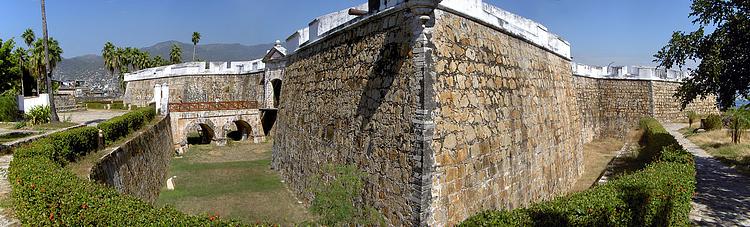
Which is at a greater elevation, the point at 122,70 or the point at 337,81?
the point at 122,70

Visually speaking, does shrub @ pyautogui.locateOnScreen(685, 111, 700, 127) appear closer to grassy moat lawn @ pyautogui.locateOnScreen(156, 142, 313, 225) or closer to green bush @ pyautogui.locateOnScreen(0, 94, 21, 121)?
grassy moat lawn @ pyautogui.locateOnScreen(156, 142, 313, 225)

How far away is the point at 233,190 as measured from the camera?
14875 mm

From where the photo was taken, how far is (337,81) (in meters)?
11.0

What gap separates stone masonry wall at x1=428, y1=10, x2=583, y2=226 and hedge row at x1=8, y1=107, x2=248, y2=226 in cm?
398

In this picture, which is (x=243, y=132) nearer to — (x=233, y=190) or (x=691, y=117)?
(x=233, y=190)

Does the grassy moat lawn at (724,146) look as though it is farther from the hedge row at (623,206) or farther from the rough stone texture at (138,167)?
the rough stone texture at (138,167)

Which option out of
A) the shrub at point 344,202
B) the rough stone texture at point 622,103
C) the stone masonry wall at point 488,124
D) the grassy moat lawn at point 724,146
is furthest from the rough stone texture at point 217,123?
the grassy moat lawn at point 724,146

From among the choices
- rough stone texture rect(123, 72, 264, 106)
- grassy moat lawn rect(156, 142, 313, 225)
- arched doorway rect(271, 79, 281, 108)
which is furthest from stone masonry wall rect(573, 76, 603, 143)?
rough stone texture rect(123, 72, 264, 106)

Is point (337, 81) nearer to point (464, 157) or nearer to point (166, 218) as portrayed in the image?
point (464, 157)

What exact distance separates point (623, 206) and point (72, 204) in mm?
7696

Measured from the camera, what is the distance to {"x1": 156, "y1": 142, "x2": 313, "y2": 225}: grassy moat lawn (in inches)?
479

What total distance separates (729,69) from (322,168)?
11.8m

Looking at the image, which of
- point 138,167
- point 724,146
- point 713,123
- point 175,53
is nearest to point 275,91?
point 138,167

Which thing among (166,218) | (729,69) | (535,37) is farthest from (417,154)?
(729,69)
